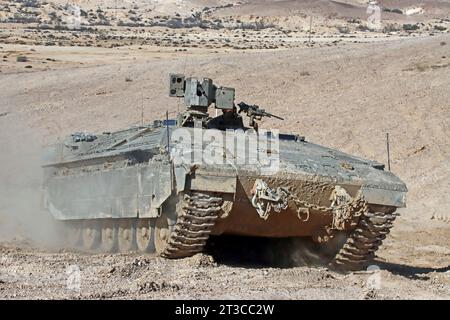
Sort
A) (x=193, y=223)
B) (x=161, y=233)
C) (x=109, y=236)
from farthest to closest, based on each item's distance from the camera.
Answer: (x=109, y=236) < (x=161, y=233) < (x=193, y=223)

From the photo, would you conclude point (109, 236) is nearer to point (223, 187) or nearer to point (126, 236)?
point (126, 236)

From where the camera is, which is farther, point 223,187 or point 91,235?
point 91,235

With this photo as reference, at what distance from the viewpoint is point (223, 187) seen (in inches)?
432

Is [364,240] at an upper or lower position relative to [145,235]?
upper

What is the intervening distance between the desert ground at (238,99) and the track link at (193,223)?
17 centimetres

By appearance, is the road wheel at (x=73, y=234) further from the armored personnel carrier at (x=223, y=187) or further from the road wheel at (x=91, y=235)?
the armored personnel carrier at (x=223, y=187)

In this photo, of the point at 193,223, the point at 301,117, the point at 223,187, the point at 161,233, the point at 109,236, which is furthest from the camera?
the point at 301,117

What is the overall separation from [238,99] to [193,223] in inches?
747

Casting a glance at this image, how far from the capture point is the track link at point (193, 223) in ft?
36.1

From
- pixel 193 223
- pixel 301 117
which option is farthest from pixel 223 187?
pixel 301 117

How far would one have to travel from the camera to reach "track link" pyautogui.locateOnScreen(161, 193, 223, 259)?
36.1 feet

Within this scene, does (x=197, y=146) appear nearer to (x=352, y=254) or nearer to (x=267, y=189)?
(x=267, y=189)

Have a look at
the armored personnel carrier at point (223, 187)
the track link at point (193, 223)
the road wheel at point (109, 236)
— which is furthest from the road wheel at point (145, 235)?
the track link at point (193, 223)
